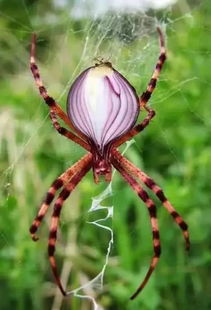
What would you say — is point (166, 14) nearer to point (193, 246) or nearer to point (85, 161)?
point (193, 246)

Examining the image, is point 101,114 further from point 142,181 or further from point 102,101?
point 142,181

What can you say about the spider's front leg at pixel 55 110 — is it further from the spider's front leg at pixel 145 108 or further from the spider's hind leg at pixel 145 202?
the spider's hind leg at pixel 145 202

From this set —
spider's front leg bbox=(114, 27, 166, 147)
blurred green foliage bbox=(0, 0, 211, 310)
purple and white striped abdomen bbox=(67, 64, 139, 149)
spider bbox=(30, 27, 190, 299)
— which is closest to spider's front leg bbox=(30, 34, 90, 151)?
spider bbox=(30, 27, 190, 299)

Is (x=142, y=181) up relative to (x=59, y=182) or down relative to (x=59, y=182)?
down

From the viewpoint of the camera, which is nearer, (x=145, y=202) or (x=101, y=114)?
(x=101, y=114)

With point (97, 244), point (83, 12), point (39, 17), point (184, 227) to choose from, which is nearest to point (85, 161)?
point (184, 227)

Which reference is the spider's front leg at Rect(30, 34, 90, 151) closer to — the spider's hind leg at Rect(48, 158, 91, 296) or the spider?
the spider

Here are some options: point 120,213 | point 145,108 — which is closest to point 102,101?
point 145,108
